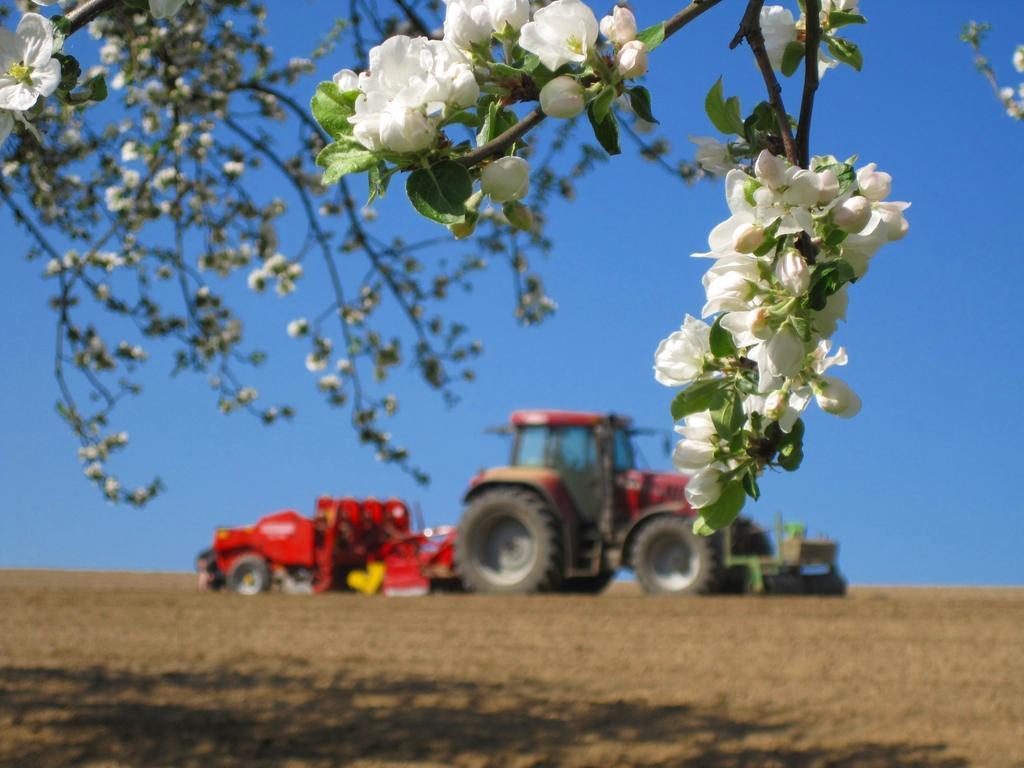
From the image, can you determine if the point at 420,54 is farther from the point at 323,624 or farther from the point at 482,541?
the point at 482,541

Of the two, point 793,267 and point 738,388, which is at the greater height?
point 793,267

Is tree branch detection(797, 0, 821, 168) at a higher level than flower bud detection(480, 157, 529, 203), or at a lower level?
higher

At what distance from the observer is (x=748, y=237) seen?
145 centimetres

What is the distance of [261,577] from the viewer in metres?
15.0

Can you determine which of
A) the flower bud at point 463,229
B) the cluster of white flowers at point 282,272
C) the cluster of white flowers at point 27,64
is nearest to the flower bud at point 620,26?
the flower bud at point 463,229

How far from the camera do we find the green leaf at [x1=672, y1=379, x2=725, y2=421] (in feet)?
5.30

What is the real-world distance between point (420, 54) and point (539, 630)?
8.23m

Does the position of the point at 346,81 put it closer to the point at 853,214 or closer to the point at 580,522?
the point at 853,214

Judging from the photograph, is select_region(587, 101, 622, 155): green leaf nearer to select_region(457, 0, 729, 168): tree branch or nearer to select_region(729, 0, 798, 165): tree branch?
select_region(457, 0, 729, 168): tree branch

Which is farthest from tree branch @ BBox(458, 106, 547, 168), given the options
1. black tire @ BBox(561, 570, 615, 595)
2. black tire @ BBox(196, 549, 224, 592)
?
black tire @ BBox(196, 549, 224, 592)

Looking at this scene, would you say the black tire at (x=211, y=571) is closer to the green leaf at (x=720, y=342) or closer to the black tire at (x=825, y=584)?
the black tire at (x=825, y=584)

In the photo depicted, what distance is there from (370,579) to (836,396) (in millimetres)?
13200

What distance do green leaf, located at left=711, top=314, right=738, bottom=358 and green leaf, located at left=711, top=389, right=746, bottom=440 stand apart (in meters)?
0.06

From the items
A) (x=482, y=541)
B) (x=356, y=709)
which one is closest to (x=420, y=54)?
(x=356, y=709)
